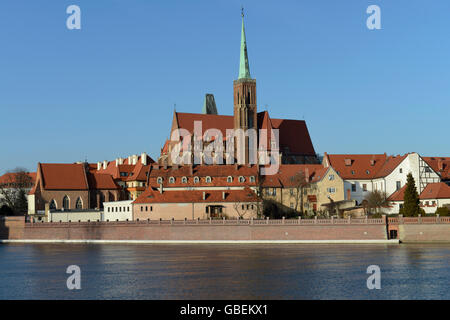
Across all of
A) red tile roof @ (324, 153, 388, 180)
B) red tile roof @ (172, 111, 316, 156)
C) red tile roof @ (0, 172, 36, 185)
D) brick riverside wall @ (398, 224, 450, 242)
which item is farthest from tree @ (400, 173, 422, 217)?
red tile roof @ (0, 172, 36, 185)

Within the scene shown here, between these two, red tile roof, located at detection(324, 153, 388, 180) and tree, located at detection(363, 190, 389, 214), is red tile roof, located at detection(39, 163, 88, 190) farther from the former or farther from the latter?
tree, located at detection(363, 190, 389, 214)

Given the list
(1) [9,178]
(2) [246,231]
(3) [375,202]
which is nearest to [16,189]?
(1) [9,178]

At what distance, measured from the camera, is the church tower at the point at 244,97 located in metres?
127

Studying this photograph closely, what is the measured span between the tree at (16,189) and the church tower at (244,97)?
40.6 m

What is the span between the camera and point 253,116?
420ft

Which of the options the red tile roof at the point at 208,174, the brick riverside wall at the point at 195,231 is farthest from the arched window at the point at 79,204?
the red tile roof at the point at 208,174

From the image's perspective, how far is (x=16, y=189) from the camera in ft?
444

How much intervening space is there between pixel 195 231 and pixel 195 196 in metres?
10.3

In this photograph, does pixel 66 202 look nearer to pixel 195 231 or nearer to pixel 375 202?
pixel 195 231

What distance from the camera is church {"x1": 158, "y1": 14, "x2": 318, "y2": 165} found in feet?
417

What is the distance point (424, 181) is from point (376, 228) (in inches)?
Result: 870
